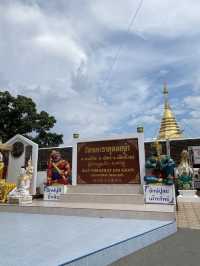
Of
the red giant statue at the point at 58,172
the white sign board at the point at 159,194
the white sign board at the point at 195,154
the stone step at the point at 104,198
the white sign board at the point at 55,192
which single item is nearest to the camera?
the white sign board at the point at 159,194

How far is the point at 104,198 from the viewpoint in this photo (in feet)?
27.1

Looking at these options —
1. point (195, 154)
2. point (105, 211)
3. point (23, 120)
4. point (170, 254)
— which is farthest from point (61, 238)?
point (23, 120)

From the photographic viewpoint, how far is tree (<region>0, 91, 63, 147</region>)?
20.2 meters

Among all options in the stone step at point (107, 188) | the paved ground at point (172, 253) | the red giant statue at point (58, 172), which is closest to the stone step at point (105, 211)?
the paved ground at point (172, 253)

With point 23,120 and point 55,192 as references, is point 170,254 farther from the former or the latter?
point 23,120

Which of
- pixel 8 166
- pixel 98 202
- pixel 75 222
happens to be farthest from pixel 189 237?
pixel 8 166

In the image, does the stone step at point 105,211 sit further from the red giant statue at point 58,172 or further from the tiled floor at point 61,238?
the red giant statue at point 58,172

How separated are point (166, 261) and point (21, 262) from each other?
1.79 metres

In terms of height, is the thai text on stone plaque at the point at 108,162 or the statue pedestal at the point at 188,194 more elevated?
the thai text on stone plaque at the point at 108,162

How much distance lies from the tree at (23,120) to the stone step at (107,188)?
12197mm

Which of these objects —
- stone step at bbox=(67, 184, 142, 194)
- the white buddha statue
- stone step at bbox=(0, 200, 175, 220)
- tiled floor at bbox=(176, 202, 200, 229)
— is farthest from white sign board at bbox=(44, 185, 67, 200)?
tiled floor at bbox=(176, 202, 200, 229)

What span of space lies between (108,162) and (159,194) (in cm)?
245

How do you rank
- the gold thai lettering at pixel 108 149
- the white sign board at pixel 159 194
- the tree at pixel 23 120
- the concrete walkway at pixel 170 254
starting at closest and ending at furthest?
the concrete walkway at pixel 170 254 < the white sign board at pixel 159 194 < the gold thai lettering at pixel 108 149 < the tree at pixel 23 120

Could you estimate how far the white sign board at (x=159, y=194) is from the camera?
7520mm
